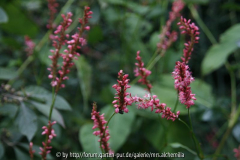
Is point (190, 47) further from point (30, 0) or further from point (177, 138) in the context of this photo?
point (30, 0)

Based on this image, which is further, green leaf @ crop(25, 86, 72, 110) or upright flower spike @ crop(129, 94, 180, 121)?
green leaf @ crop(25, 86, 72, 110)

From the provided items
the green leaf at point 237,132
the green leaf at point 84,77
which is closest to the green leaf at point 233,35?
the green leaf at point 237,132

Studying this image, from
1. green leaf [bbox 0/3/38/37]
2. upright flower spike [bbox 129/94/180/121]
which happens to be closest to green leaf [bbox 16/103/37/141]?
upright flower spike [bbox 129/94/180/121]

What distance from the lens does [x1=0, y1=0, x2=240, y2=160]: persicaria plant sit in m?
0.81

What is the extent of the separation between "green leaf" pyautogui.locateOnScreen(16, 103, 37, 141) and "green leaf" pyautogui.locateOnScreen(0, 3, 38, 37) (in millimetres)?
660

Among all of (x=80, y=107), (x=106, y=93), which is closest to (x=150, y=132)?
(x=106, y=93)

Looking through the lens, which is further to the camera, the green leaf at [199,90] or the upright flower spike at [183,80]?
the green leaf at [199,90]

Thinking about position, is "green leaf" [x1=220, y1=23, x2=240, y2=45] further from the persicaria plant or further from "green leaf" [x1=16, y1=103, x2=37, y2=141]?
"green leaf" [x1=16, y1=103, x2=37, y2=141]

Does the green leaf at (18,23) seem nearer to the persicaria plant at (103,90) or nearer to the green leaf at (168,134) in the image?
the persicaria plant at (103,90)

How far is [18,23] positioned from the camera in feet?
4.56

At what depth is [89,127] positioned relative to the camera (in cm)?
119

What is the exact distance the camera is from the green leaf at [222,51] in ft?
4.54

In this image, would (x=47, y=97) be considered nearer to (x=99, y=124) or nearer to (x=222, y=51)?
(x=99, y=124)

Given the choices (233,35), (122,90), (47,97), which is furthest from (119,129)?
(233,35)
